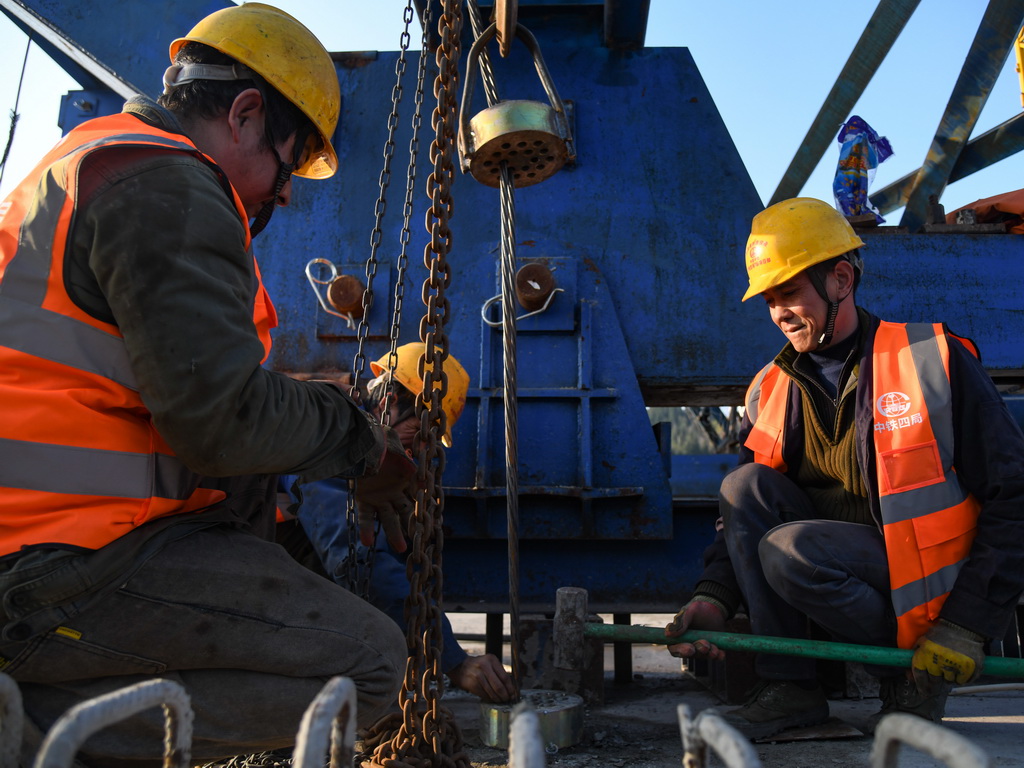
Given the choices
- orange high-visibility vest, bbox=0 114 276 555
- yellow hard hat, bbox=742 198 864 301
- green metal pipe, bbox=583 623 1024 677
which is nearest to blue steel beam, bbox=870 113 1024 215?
yellow hard hat, bbox=742 198 864 301

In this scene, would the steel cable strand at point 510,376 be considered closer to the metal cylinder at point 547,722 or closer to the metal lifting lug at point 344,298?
the metal cylinder at point 547,722

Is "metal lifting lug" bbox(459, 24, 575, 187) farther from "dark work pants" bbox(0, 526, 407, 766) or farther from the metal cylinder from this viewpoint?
the metal cylinder

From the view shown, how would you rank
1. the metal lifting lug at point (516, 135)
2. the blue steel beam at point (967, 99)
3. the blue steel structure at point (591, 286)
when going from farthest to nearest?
the blue steel beam at point (967, 99)
the blue steel structure at point (591, 286)
the metal lifting lug at point (516, 135)

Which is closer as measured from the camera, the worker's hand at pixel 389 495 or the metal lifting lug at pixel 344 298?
the worker's hand at pixel 389 495

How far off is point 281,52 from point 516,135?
63 centimetres

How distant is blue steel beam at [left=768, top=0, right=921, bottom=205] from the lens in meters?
4.42

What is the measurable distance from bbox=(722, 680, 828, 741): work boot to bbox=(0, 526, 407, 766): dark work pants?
52.0 inches

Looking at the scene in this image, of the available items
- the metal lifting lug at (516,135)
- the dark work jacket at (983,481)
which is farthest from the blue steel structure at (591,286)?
the metal lifting lug at (516,135)

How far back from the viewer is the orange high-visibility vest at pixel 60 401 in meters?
1.40

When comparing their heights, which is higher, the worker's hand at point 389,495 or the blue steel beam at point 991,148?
the blue steel beam at point 991,148

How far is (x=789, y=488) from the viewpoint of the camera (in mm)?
2779

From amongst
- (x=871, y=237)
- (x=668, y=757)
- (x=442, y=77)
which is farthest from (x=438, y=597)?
(x=871, y=237)

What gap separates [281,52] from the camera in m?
1.98

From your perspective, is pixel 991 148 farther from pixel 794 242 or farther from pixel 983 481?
pixel 983 481
